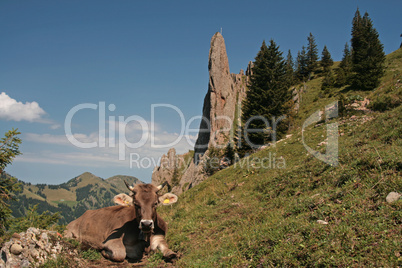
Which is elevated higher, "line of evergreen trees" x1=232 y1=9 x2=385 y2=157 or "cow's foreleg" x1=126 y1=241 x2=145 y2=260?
"line of evergreen trees" x1=232 y1=9 x2=385 y2=157

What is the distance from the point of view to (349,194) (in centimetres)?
619

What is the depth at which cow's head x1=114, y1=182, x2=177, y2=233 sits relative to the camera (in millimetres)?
7304

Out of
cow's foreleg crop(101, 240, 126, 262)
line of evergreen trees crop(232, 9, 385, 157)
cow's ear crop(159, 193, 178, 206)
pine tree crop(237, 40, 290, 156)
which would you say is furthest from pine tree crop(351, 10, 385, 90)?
cow's foreleg crop(101, 240, 126, 262)

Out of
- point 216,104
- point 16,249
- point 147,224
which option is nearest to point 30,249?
point 16,249

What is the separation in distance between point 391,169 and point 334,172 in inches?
76.9

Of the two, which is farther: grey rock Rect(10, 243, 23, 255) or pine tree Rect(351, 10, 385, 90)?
pine tree Rect(351, 10, 385, 90)

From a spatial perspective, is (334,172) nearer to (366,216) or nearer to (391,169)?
(391,169)

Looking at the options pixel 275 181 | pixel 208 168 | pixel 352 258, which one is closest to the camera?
pixel 352 258

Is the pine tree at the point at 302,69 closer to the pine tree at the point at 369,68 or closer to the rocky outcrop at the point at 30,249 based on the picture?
the pine tree at the point at 369,68

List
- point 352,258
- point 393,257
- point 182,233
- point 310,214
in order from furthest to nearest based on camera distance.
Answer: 1. point 182,233
2. point 310,214
3. point 352,258
4. point 393,257

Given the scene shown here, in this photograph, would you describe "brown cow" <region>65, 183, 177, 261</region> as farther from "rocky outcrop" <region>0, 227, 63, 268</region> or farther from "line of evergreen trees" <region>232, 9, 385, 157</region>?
"line of evergreen trees" <region>232, 9, 385, 157</region>

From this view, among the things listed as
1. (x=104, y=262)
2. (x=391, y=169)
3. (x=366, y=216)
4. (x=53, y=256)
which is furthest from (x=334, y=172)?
(x=53, y=256)

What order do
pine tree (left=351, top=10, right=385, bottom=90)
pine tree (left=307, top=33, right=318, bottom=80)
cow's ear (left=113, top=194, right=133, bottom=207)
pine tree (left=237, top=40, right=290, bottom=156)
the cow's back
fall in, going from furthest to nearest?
1. pine tree (left=307, top=33, right=318, bottom=80)
2. pine tree (left=351, top=10, right=385, bottom=90)
3. pine tree (left=237, top=40, right=290, bottom=156)
4. the cow's back
5. cow's ear (left=113, top=194, right=133, bottom=207)

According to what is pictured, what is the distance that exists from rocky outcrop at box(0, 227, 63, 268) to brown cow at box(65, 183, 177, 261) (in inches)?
71.2
